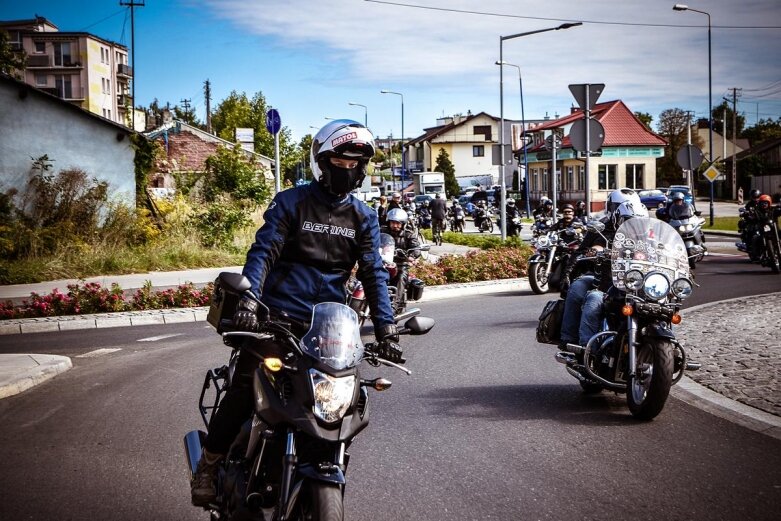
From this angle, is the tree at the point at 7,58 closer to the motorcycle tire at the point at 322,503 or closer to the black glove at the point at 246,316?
the black glove at the point at 246,316

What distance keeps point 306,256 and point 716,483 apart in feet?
9.47

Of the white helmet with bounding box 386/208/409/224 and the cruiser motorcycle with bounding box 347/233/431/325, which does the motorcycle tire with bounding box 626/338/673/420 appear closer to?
the cruiser motorcycle with bounding box 347/233/431/325

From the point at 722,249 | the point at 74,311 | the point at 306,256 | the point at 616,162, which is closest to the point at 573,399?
the point at 306,256

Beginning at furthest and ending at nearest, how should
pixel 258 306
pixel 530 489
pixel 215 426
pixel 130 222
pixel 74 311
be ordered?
pixel 130 222
pixel 74 311
pixel 530 489
pixel 215 426
pixel 258 306

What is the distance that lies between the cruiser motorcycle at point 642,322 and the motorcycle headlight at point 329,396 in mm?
3603

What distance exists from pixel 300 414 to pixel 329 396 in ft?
0.43

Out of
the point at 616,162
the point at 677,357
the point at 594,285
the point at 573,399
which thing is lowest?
the point at 573,399

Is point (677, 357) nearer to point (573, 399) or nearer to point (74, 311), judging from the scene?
point (573, 399)

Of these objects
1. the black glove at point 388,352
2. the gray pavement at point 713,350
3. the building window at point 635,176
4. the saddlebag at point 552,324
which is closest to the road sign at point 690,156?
the gray pavement at point 713,350

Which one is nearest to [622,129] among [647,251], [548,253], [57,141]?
[57,141]

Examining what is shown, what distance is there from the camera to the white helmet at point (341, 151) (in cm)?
396

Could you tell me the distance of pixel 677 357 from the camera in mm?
6555

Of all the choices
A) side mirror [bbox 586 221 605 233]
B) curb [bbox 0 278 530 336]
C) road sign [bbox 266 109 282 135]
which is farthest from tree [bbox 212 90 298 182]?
side mirror [bbox 586 221 605 233]

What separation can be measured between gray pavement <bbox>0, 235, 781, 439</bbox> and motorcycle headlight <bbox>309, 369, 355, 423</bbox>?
409 cm
